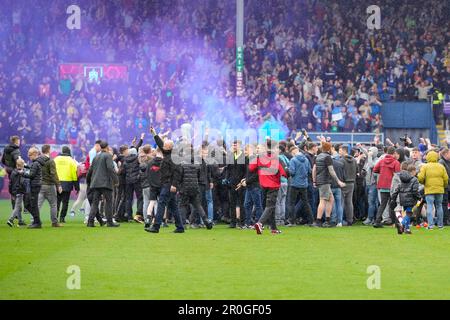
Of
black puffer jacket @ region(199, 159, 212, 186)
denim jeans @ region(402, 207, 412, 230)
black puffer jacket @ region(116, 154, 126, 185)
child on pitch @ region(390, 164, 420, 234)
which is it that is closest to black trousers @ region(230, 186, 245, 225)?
black puffer jacket @ region(199, 159, 212, 186)

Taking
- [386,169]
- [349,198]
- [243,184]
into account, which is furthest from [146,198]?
[386,169]

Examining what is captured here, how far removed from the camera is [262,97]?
39.2 metres

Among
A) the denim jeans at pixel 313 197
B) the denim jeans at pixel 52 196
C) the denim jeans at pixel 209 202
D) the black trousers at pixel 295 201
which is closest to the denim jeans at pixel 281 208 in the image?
the black trousers at pixel 295 201

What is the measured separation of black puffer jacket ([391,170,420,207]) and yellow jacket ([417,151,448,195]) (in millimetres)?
982

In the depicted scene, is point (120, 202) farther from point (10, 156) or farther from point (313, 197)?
point (313, 197)

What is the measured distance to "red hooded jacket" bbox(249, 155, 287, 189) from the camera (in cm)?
2119

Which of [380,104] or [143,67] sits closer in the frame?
[380,104]

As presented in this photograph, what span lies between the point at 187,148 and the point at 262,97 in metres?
16.5

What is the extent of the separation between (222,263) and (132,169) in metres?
9.49

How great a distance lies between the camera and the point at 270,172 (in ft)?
69.7

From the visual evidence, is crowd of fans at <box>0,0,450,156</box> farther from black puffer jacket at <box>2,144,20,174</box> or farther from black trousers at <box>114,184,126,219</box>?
black trousers at <box>114,184,126,219</box>

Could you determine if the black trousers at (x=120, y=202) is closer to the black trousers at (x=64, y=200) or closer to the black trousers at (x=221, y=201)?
the black trousers at (x=64, y=200)

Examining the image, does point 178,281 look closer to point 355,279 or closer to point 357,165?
point 355,279

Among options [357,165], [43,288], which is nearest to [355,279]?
[43,288]
